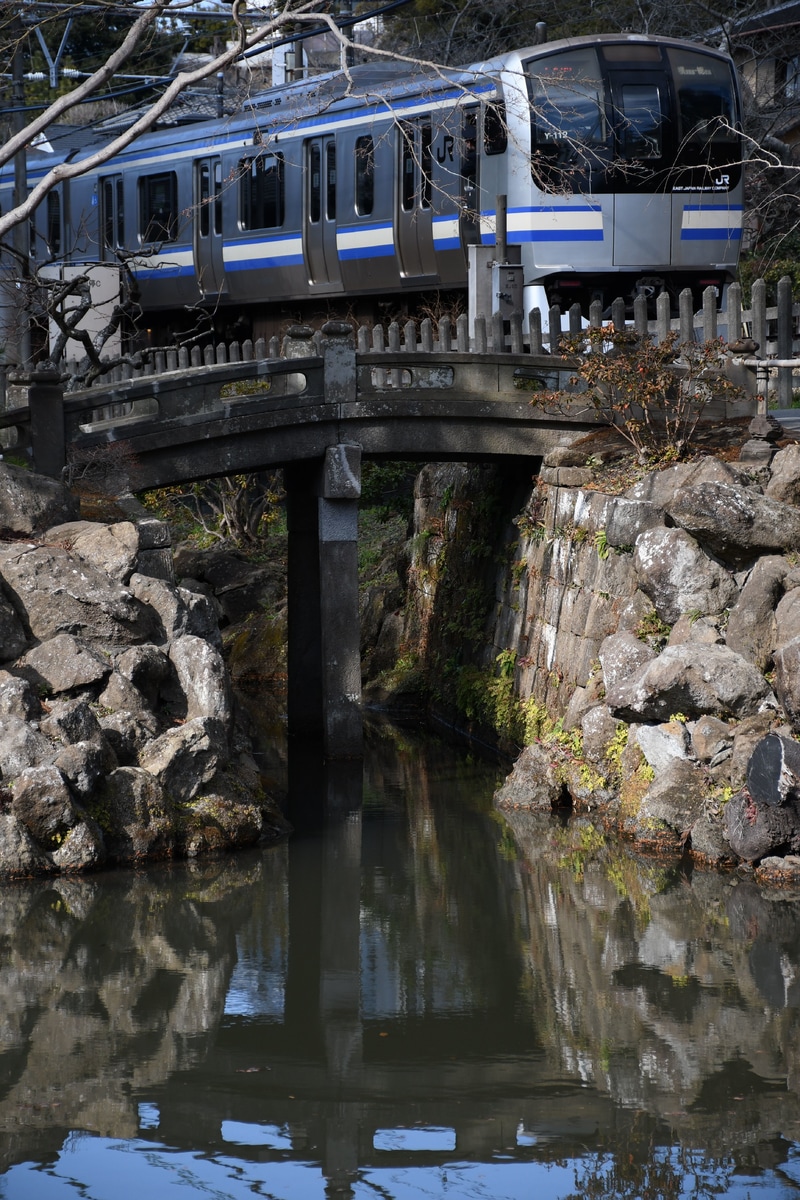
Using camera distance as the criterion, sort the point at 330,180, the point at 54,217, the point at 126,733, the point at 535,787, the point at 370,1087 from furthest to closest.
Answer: the point at 54,217 < the point at 330,180 < the point at 535,787 < the point at 126,733 < the point at 370,1087

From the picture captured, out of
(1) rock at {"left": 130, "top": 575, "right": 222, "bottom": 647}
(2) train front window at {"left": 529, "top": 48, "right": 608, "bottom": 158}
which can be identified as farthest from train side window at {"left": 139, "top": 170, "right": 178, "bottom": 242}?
(1) rock at {"left": 130, "top": 575, "right": 222, "bottom": 647}

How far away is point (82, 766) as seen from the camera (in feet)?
37.8

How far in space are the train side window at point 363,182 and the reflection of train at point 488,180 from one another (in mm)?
23

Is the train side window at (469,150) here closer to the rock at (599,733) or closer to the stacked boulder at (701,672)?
the stacked boulder at (701,672)

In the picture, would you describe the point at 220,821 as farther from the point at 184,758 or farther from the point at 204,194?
the point at 204,194

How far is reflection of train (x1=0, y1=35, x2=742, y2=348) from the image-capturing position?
58.5 ft

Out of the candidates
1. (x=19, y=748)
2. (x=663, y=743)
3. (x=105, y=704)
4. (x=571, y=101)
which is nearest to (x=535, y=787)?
(x=663, y=743)

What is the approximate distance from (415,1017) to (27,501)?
6.70 m

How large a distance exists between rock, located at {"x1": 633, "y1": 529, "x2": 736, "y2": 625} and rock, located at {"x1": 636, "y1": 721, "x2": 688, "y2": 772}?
1.07m

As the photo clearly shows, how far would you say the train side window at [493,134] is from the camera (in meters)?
18.3

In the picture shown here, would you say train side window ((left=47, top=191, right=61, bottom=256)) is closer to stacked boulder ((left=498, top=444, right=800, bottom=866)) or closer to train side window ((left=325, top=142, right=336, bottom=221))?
train side window ((left=325, top=142, right=336, bottom=221))

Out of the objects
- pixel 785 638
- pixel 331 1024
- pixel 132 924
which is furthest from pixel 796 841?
pixel 132 924

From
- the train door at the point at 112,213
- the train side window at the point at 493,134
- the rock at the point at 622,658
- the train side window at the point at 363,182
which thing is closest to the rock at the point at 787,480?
the rock at the point at 622,658

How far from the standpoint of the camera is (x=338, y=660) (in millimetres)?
16406
